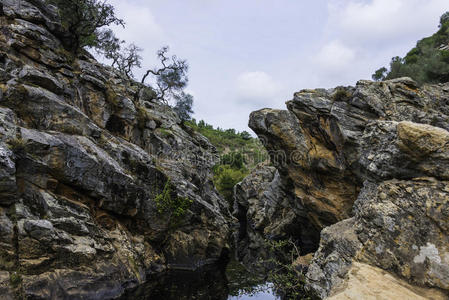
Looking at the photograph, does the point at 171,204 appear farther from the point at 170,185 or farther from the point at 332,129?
the point at 332,129

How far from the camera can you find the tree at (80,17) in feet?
82.6

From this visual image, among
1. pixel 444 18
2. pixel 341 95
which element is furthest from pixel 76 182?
pixel 444 18

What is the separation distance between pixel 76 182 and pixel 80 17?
17531 millimetres

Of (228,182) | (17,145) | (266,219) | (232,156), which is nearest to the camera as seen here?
(17,145)

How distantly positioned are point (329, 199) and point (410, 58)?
1601 inches

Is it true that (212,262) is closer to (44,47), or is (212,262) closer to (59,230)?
(59,230)

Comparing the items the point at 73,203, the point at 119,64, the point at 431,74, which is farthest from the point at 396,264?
A: the point at 119,64

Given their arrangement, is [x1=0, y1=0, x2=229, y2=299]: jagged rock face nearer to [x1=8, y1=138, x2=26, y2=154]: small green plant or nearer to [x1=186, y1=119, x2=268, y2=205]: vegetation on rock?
[x1=8, y1=138, x2=26, y2=154]: small green plant

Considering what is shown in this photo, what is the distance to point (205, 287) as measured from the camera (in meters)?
18.8

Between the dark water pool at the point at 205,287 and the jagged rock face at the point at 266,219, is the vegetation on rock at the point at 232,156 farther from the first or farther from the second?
the dark water pool at the point at 205,287

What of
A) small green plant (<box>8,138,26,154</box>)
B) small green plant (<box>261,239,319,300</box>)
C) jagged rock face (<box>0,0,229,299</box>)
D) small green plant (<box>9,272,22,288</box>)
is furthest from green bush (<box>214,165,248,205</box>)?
small green plant (<box>9,272,22,288</box>)

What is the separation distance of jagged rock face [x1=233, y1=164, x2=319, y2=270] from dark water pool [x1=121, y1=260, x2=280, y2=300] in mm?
4516

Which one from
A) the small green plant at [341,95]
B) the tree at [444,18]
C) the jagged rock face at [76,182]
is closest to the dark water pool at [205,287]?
the jagged rock face at [76,182]

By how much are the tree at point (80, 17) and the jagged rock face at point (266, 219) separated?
2643 centimetres
